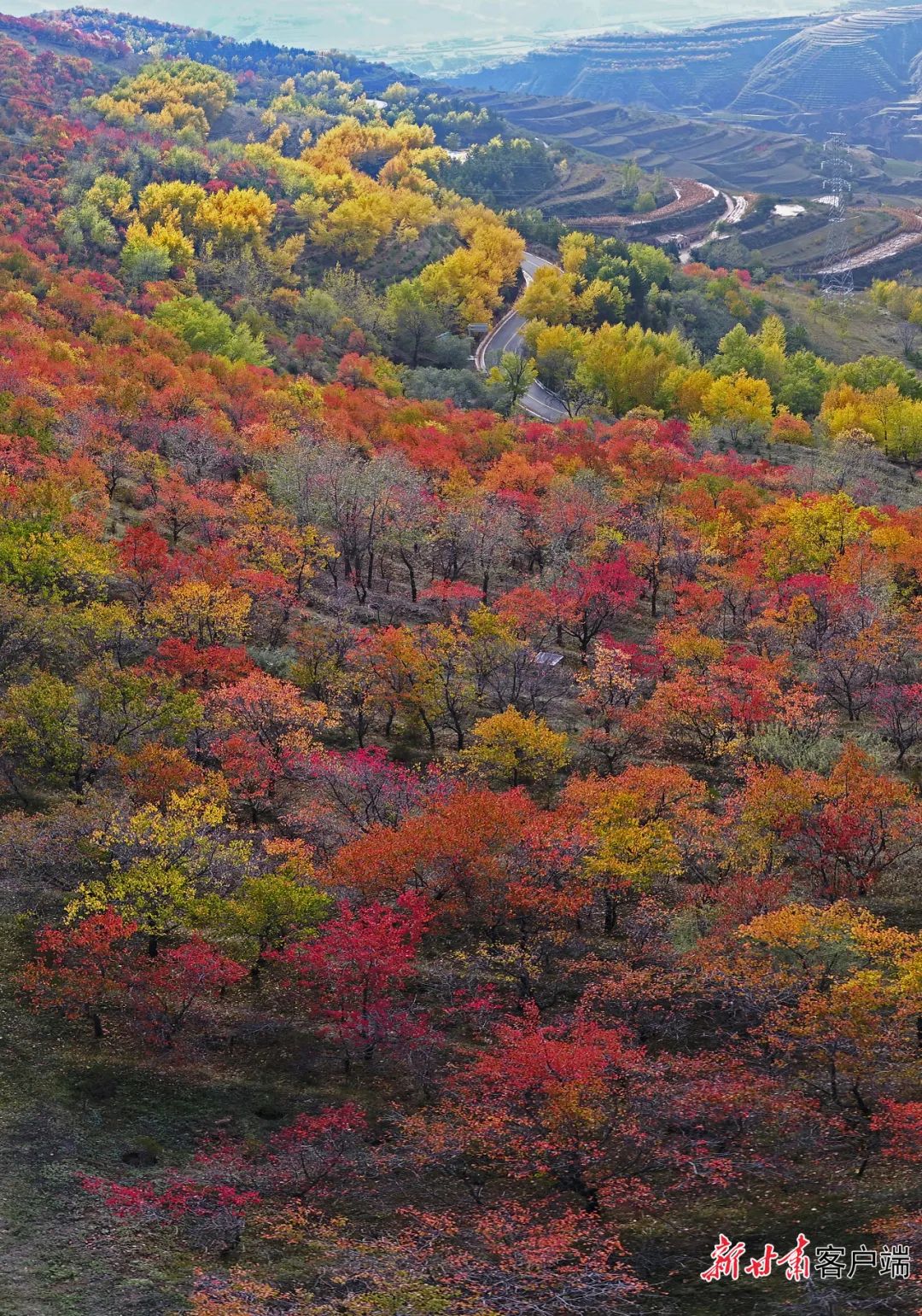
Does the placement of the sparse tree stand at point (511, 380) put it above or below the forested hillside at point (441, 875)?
above

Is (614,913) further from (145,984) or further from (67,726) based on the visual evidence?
(67,726)

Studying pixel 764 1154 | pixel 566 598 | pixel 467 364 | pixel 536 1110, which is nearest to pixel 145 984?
pixel 536 1110

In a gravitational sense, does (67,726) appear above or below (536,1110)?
above

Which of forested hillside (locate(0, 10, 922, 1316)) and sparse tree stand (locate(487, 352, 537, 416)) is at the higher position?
sparse tree stand (locate(487, 352, 537, 416))

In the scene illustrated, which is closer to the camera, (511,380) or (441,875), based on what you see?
(441,875)

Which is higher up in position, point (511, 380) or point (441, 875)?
point (511, 380)

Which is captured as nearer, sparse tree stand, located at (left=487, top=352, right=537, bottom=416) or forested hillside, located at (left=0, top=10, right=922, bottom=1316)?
forested hillside, located at (left=0, top=10, right=922, bottom=1316)

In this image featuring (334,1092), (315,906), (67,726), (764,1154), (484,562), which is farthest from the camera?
(484,562)

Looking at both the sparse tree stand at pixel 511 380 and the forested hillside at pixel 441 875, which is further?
the sparse tree stand at pixel 511 380
